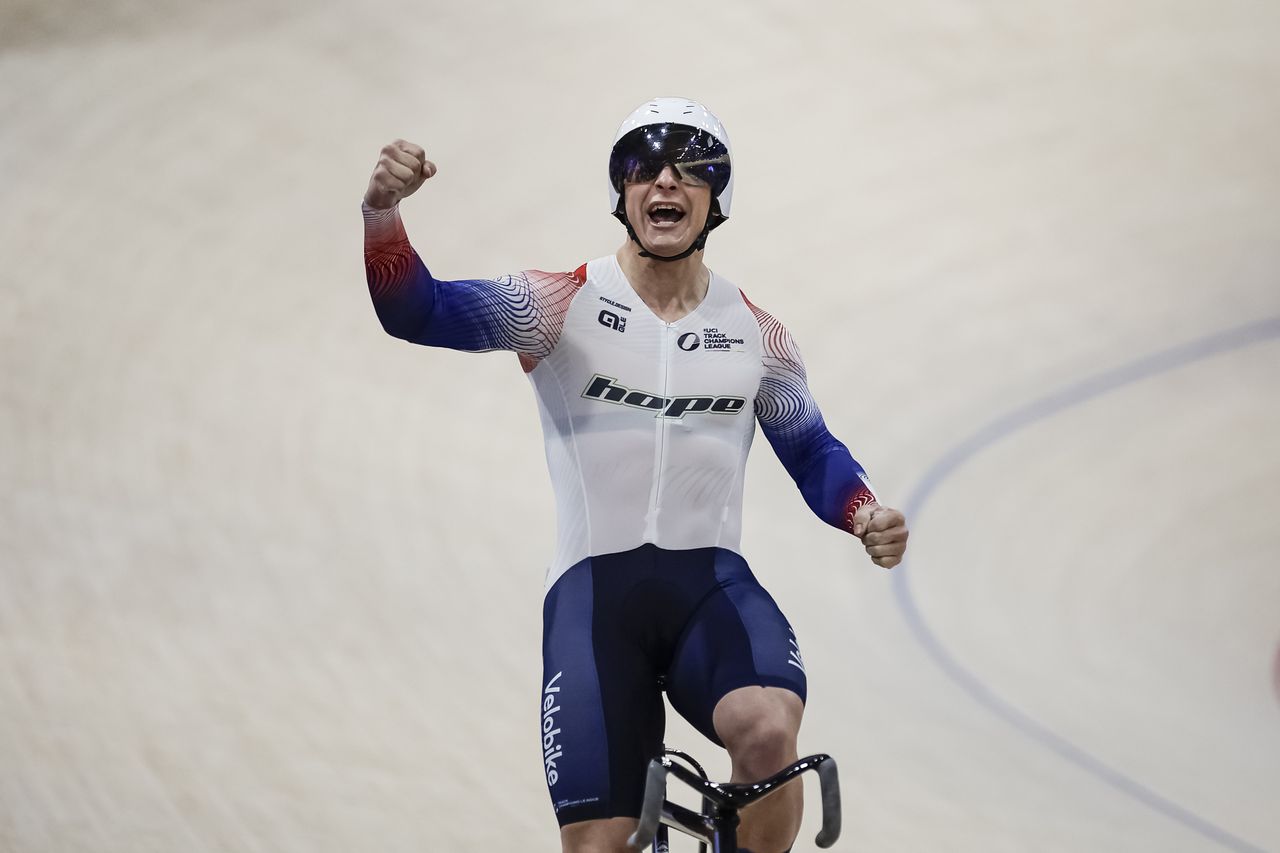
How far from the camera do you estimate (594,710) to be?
2.33 meters

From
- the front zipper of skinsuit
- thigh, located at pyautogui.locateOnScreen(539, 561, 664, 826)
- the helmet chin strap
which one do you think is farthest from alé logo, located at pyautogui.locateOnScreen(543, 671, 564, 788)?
the helmet chin strap

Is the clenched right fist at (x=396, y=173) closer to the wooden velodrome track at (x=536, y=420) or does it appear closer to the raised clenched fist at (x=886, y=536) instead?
the raised clenched fist at (x=886, y=536)

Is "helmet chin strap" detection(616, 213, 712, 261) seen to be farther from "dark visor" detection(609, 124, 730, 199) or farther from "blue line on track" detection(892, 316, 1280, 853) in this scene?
"blue line on track" detection(892, 316, 1280, 853)

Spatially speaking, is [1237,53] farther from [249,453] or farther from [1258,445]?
[249,453]

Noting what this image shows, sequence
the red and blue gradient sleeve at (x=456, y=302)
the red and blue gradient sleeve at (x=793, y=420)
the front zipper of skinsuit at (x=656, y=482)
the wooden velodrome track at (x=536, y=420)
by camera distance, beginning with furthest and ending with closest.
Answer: the wooden velodrome track at (x=536, y=420) < the red and blue gradient sleeve at (x=793, y=420) < the front zipper of skinsuit at (x=656, y=482) < the red and blue gradient sleeve at (x=456, y=302)

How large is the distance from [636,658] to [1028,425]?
366 centimetres

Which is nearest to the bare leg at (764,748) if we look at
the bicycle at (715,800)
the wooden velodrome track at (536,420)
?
the bicycle at (715,800)

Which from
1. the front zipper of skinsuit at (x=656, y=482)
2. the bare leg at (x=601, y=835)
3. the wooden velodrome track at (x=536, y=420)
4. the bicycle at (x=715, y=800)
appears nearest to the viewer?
the bicycle at (x=715, y=800)

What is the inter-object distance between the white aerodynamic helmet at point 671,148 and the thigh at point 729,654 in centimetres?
63

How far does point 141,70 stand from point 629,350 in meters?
4.78

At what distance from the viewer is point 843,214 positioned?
6344mm

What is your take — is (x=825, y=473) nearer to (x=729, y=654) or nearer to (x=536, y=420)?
(x=729, y=654)

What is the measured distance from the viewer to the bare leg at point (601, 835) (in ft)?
7.36

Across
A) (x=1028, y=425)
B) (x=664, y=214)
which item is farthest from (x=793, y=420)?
(x=1028, y=425)
